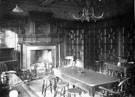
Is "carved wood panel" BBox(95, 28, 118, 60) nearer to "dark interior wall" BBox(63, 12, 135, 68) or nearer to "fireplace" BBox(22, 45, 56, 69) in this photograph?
"dark interior wall" BBox(63, 12, 135, 68)

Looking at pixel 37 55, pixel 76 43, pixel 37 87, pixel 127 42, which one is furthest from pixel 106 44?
pixel 37 87

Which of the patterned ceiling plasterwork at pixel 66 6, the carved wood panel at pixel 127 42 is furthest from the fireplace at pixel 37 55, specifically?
the carved wood panel at pixel 127 42

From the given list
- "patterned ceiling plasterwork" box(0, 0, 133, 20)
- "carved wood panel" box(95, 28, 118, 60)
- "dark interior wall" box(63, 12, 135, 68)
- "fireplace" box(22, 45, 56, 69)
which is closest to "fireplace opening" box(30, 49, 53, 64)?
"fireplace" box(22, 45, 56, 69)

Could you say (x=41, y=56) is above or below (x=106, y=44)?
below

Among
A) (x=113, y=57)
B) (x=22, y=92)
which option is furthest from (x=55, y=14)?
(x=22, y=92)

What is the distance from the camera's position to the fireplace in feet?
20.2

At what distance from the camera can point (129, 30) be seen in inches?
209

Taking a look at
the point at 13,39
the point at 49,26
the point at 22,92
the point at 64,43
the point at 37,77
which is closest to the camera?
the point at 22,92

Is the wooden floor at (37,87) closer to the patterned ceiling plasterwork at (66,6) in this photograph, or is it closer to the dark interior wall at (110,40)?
the dark interior wall at (110,40)

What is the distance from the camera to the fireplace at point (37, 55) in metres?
6.17

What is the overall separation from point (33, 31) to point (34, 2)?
1185mm

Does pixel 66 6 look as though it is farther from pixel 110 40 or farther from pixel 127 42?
pixel 127 42

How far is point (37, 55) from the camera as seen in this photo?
6.61m

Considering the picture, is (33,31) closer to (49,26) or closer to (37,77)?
(49,26)
